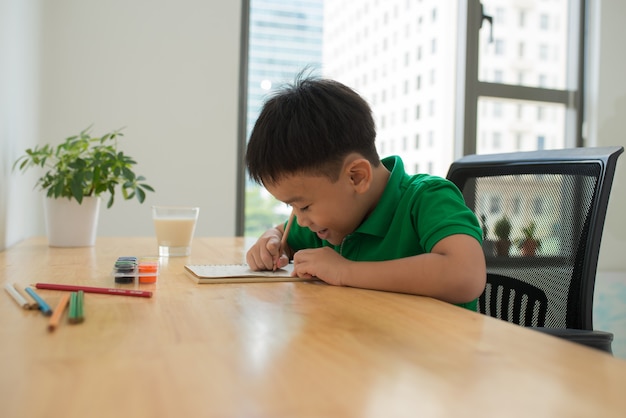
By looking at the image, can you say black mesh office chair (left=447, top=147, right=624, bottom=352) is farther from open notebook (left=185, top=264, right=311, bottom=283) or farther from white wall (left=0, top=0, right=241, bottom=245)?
white wall (left=0, top=0, right=241, bottom=245)

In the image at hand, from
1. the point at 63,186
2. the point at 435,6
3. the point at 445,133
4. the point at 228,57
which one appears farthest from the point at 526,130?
the point at 63,186

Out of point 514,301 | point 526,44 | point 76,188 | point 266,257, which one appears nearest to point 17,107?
point 76,188

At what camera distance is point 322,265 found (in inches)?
33.2

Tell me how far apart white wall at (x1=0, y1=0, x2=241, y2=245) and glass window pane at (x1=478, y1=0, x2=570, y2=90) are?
1.35m

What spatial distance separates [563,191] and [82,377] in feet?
3.06

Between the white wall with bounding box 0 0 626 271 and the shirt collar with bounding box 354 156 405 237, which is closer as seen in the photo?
the shirt collar with bounding box 354 156 405 237

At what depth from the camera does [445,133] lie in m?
2.89

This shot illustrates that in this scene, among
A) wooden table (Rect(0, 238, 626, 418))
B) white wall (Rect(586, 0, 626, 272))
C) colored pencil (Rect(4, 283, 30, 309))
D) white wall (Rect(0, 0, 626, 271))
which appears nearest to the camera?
wooden table (Rect(0, 238, 626, 418))

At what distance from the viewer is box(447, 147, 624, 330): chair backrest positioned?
97cm

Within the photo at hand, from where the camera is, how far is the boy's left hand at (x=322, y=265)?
820 mm

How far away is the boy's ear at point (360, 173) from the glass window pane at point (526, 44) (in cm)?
215

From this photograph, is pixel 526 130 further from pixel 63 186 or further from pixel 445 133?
pixel 63 186

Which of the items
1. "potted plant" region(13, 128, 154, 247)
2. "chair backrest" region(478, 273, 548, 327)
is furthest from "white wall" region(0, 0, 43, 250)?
"chair backrest" region(478, 273, 548, 327)

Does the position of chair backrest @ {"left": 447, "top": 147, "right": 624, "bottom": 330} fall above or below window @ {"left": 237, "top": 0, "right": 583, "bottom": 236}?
below
